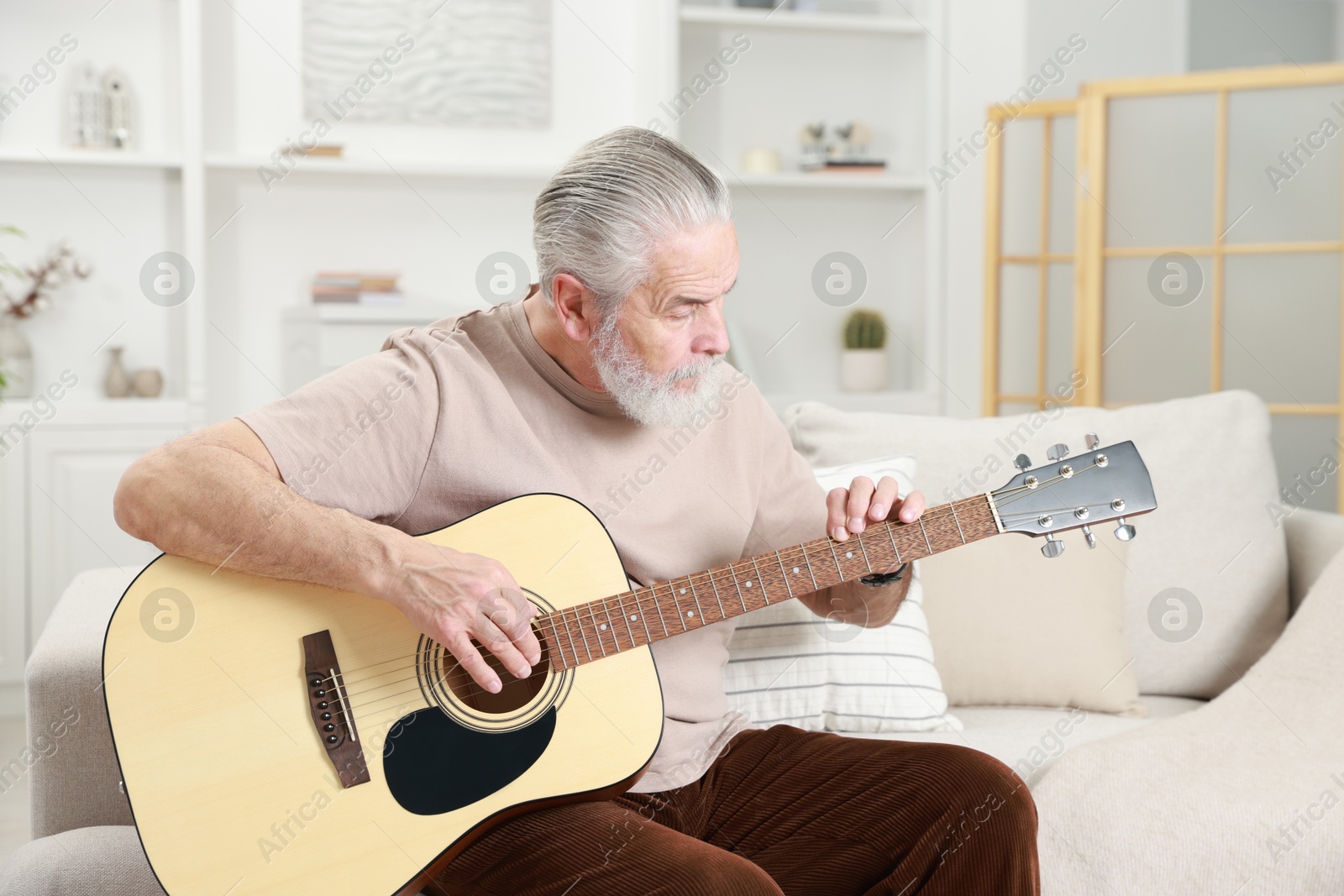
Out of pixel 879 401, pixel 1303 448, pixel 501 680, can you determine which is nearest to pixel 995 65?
pixel 879 401

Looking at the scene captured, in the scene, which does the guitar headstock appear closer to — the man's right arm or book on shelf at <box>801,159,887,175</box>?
the man's right arm

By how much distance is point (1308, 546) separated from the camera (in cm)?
204

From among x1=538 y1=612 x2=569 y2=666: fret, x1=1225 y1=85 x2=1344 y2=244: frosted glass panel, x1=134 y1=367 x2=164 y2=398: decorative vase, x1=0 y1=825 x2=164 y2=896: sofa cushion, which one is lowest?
x1=0 y1=825 x2=164 y2=896: sofa cushion

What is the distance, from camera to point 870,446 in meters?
1.99

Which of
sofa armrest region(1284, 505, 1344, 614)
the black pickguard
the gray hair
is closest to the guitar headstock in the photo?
the gray hair

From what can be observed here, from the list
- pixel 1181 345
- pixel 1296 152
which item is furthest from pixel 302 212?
pixel 1296 152

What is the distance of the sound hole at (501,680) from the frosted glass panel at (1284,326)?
3.08 metres

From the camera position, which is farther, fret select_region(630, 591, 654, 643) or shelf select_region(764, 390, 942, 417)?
shelf select_region(764, 390, 942, 417)

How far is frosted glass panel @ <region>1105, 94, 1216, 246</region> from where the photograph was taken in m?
3.60

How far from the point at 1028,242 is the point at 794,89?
1.02 m

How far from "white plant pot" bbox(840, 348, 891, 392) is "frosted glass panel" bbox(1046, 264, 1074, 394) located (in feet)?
2.01

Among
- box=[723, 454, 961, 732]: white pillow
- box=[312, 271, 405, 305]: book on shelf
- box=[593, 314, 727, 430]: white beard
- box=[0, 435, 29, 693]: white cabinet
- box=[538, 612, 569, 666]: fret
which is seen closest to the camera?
box=[538, 612, 569, 666]: fret

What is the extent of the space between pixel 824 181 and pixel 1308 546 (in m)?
2.22

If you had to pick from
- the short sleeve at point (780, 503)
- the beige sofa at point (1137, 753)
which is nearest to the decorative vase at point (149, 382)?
the beige sofa at point (1137, 753)
